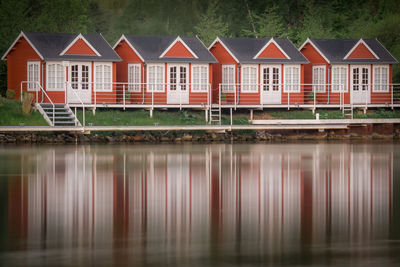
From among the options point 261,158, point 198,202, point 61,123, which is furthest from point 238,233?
point 61,123

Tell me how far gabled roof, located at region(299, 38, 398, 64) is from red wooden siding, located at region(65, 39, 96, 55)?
14.8 meters

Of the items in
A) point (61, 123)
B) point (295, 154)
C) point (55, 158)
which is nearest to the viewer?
point (55, 158)

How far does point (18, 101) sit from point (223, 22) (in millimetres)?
36157

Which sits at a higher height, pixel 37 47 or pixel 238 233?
pixel 37 47

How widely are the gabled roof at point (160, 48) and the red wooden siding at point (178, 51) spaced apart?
19 cm

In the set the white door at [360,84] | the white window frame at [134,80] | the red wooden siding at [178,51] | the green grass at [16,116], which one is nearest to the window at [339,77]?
the white door at [360,84]

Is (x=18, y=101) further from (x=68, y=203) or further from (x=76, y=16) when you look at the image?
(x=68, y=203)

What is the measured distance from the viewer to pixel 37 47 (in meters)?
45.9

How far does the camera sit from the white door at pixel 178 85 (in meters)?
47.5

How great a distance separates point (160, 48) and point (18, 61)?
836cm

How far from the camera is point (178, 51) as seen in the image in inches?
1882

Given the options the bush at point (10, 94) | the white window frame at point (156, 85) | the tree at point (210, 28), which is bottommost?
the bush at point (10, 94)

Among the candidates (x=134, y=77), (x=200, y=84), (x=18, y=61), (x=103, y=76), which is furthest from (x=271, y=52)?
(x=18, y=61)

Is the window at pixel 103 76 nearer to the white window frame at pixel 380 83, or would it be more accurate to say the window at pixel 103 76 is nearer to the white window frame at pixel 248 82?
the white window frame at pixel 248 82
